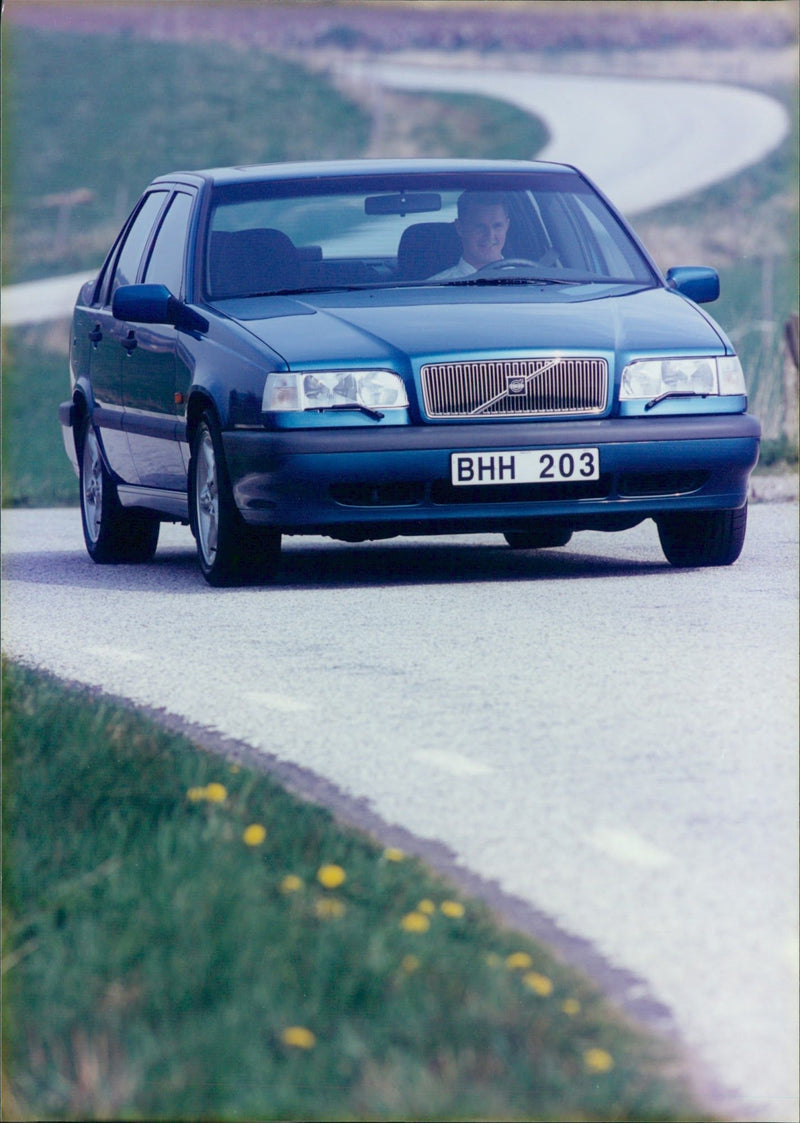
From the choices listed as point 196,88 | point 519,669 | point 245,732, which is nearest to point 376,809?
point 245,732

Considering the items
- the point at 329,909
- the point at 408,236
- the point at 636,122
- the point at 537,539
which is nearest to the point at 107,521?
the point at 537,539

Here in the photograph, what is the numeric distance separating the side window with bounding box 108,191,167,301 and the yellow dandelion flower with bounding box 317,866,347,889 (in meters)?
7.08

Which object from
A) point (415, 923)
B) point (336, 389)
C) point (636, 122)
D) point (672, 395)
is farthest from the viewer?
point (636, 122)

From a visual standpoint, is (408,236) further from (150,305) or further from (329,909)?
(329,909)

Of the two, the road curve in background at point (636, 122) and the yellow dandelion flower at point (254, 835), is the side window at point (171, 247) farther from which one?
the road curve in background at point (636, 122)

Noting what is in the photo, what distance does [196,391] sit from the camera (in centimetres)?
936

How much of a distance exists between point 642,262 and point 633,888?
6326mm

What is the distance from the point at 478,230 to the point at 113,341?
6.29ft

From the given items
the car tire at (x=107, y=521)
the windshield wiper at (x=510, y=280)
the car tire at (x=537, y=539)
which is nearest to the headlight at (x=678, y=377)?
the windshield wiper at (x=510, y=280)

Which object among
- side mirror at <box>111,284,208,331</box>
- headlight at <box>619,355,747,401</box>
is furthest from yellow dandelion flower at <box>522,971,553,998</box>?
side mirror at <box>111,284,208,331</box>

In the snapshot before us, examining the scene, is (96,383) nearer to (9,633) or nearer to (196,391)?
(196,391)

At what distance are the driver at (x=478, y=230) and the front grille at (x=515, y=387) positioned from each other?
3.64 ft

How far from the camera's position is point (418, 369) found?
876 cm

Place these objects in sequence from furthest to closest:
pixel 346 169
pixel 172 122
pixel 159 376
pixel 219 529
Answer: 1. pixel 172 122
2. pixel 346 169
3. pixel 159 376
4. pixel 219 529
